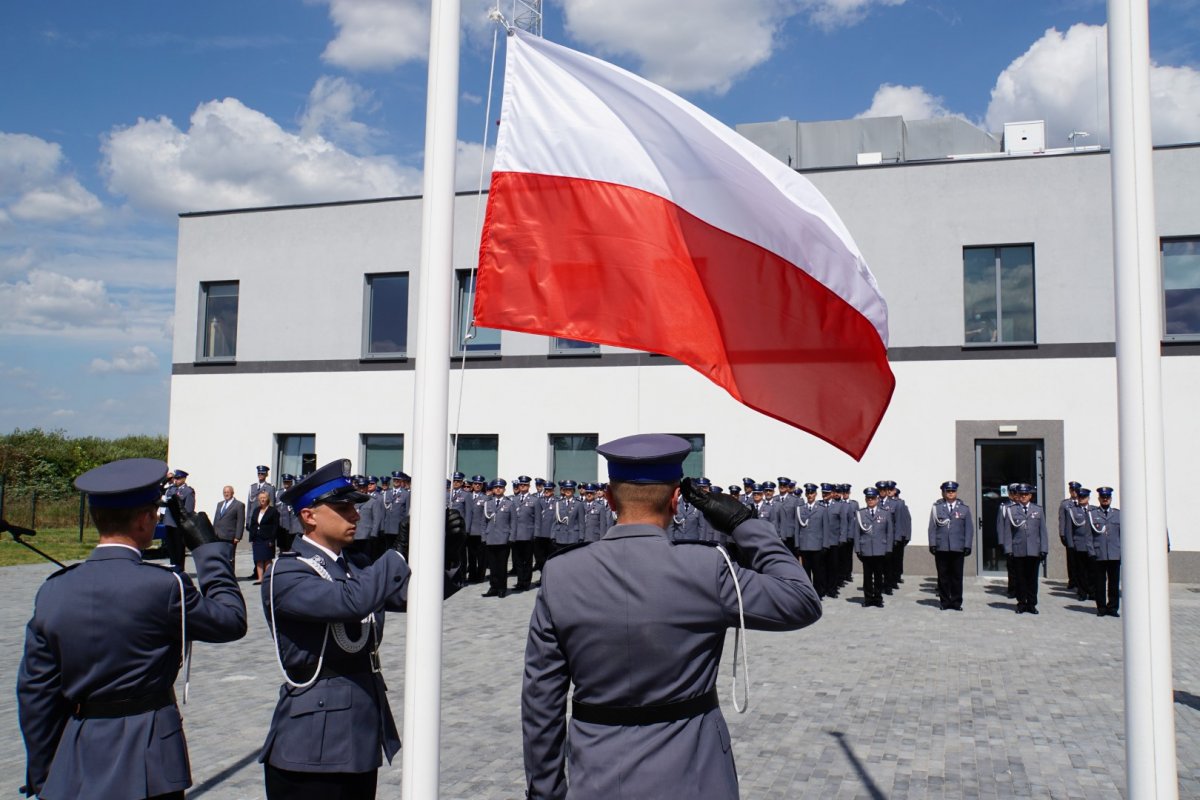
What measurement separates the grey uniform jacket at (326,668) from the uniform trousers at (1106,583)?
43.2 ft

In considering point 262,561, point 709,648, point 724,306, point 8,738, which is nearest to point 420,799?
point 709,648

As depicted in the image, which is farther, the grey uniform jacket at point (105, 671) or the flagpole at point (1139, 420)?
the grey uniform jacket at point (105, 671)

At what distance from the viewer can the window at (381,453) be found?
23109mm

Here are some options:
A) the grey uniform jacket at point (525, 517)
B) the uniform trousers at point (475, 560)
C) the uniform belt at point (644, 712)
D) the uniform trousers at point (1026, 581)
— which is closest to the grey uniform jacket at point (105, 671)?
the uniform belt at point (644, 712)

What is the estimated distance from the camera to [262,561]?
17469 millimetres

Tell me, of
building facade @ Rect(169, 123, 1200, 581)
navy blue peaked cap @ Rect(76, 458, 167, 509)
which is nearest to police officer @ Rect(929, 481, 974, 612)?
building facade @ Rect(169, 123, 1200, 581)

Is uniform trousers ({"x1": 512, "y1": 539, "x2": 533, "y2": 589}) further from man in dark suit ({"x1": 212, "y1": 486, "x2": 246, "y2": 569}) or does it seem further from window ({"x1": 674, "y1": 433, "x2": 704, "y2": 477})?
man in dark suit ({"x1": 212, "y1": 486, "x2": 246, "y2": 569})

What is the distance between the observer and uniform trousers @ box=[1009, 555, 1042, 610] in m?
14.6

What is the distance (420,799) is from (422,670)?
14.6 inches

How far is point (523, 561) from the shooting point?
1738 centimetres

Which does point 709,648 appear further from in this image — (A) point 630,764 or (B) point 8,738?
(B) point 8,738

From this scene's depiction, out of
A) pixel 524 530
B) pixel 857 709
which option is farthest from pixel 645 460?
pixel 524 530

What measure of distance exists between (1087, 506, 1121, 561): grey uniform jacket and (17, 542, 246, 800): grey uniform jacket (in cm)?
1383

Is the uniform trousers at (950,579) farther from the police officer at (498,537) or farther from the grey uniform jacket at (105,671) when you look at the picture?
the grey uniform jacket at (105,671)
